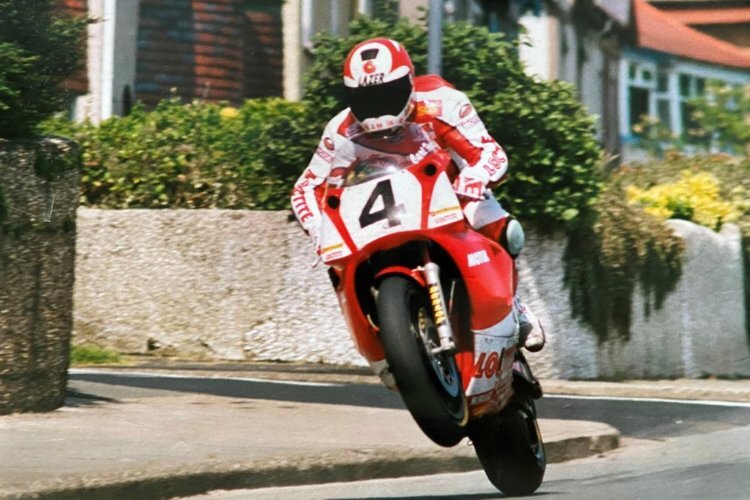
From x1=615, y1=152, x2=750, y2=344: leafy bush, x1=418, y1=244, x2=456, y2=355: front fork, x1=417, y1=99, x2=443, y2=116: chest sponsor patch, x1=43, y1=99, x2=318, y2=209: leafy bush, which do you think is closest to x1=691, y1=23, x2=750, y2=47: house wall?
x1=615, y1=152, x2=750, y2=344: leafy bush

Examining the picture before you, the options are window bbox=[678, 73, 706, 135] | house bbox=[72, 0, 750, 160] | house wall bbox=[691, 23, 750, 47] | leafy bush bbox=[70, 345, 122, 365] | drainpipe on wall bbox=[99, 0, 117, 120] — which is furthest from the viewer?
house wall bbox=[691, 23, 750, 47]

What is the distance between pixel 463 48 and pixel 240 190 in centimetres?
217

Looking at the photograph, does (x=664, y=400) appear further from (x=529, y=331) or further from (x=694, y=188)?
(x=529, y=331)

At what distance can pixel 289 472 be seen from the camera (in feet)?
24.4

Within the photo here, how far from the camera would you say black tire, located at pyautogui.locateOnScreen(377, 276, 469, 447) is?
645 cm

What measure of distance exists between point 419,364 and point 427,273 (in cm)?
43

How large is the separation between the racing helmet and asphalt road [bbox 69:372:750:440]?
3598 mm

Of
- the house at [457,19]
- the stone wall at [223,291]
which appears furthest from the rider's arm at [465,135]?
the stone wall at [223,291]

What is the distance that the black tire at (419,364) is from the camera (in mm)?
6445

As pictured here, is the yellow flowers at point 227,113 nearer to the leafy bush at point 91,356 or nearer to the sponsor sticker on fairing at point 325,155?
the leafy bush at point 91,356

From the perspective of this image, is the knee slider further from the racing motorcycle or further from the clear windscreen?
the clear windscreen

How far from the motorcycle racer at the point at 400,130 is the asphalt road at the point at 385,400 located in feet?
10.1

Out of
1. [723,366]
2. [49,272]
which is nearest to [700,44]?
[723,366]

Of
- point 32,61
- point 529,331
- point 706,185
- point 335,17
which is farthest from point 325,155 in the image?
point 335,17
